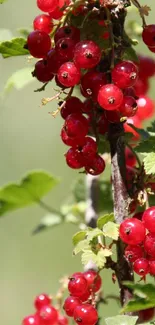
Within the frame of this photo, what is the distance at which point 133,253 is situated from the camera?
2.02 meters

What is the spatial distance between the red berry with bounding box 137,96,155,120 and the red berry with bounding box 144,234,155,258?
4.88 feet

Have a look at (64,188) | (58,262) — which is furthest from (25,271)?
(64,188)

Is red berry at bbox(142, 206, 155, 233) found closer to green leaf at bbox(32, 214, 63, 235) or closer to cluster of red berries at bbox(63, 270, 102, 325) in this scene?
cluster of red berries at bbox(63, 270, 102, 325)

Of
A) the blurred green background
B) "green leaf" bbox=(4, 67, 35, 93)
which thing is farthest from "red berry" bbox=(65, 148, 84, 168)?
the blurred green background

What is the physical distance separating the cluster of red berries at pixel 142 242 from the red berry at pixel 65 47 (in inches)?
16.9

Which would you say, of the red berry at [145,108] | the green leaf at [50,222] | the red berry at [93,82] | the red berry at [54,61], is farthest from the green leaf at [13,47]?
the green leaf at [50,222]

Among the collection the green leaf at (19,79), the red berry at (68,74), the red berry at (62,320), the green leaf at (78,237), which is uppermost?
the red berry at (68,74)

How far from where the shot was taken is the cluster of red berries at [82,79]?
205 cm

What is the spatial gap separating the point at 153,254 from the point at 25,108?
7588mm

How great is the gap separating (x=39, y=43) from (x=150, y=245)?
586 millimetres

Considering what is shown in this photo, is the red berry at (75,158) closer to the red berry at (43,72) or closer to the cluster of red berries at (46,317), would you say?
the red berry at (43,72)

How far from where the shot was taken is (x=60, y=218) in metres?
3.58

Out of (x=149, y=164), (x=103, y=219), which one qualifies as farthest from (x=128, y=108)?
(x=103, y=219)

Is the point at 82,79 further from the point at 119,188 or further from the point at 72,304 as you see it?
the point at 72,304
